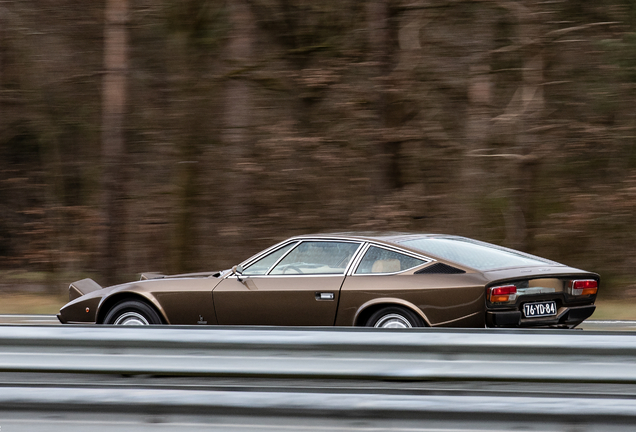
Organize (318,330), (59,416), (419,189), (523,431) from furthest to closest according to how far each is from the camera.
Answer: (419,189) < (318,330) < (59,416) < (523,431)

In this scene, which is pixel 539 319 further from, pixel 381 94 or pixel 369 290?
pixel 381 94

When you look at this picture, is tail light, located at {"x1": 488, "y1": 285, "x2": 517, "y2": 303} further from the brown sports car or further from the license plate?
the license plate

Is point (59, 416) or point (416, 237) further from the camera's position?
point (416, 237)

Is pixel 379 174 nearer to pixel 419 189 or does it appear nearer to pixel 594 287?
pixel 419 189

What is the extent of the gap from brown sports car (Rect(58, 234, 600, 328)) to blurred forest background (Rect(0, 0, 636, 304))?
6378mm

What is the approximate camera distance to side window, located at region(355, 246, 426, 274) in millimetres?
6176

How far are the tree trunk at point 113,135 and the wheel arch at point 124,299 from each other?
21.9 feet

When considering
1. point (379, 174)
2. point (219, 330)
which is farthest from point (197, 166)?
point (219, 330)

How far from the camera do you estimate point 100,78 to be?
15.1 m

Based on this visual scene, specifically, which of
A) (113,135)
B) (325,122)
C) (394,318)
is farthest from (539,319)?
Result: (113,135)

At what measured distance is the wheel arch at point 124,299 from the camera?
6988 millimetres

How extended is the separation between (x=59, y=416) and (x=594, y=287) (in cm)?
432

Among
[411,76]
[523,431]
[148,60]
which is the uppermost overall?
[148,60]

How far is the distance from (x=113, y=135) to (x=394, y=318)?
9.40m
